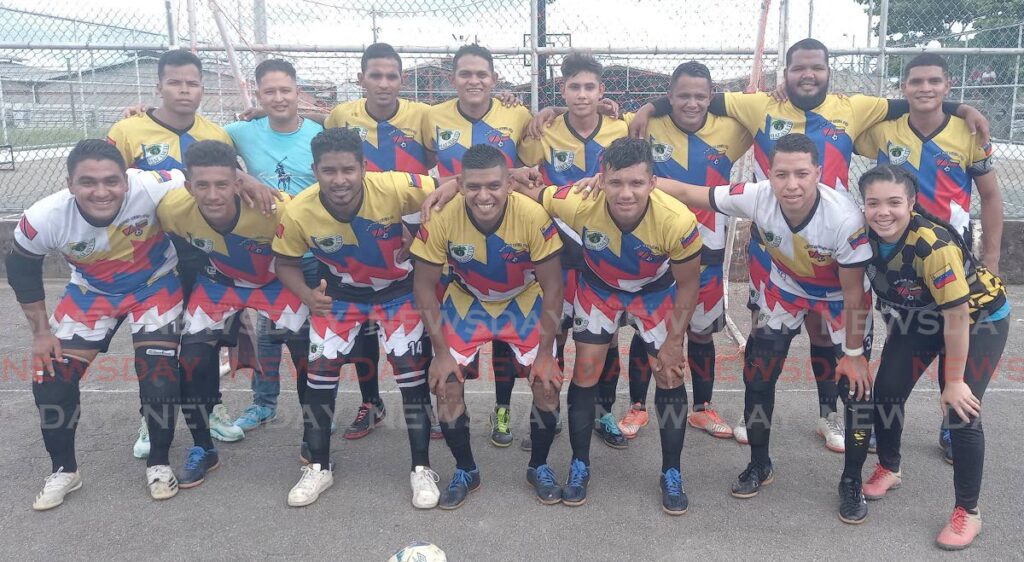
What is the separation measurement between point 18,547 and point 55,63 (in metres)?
5.73

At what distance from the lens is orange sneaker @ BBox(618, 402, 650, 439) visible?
14.6 feet

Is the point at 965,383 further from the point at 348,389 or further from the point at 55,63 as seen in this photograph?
the point at 55,63

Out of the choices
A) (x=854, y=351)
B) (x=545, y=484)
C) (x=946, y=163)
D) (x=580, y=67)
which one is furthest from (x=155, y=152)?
(x=946, y=163)

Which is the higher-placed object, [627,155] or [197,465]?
[627,155]

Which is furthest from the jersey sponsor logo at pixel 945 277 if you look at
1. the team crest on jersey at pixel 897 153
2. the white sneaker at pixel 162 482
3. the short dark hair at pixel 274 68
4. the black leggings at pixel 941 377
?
the white sneaker at pixel 162 482

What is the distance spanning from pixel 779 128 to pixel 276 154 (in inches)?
121

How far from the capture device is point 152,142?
14.3 feet

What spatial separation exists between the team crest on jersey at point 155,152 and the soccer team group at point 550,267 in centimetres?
1

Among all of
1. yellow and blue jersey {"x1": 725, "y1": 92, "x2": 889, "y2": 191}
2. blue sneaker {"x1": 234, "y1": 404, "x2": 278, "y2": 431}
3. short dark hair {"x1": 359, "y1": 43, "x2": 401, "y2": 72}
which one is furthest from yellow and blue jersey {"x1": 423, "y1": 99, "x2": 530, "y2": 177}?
blue sneaker {"x1": 234, "y1": 404, "x2": 278, "y2": 431}

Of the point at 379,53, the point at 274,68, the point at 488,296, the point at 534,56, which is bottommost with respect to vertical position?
the point at 488,296

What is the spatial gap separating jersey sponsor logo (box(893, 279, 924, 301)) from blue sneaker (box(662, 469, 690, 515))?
1371 mm

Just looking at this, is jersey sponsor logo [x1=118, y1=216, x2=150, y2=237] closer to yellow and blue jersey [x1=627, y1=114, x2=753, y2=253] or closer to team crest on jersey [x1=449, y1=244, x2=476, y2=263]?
team crest on jersey [x1=449, y1=244, x2=476, y2=263]

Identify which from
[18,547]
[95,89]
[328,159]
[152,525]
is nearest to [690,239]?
[328,159]

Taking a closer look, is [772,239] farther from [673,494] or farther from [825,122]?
[673,494]
